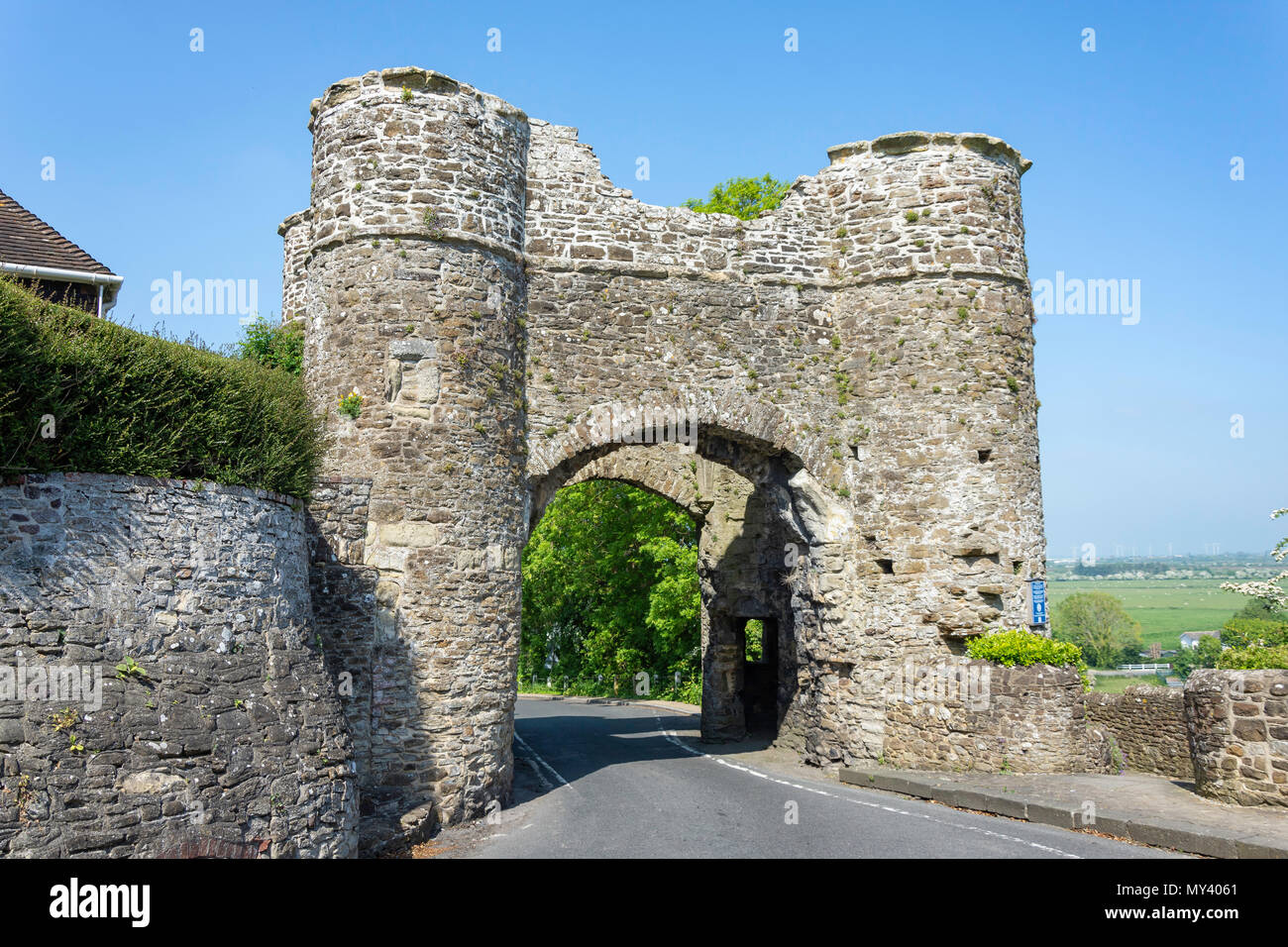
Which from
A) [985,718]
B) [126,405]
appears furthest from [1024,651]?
[126,405]

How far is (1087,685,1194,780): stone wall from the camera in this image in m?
13.1

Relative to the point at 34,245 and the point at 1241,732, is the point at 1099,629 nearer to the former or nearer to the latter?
the point at 1241,732

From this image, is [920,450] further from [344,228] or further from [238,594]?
[238,594]

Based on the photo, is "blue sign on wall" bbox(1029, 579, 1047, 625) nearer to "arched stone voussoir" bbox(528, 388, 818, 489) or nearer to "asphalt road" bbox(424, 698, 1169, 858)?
"asphalt road" bbox(424, 698, 1169, 858)

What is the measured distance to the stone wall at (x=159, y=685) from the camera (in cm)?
702

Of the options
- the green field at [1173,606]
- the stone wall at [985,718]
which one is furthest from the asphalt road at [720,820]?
the green field at [1173,606]

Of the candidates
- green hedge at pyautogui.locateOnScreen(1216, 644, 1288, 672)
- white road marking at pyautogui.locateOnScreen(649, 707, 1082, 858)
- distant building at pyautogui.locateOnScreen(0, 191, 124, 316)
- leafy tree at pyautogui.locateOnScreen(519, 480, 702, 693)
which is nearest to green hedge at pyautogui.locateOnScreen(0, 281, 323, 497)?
distant building at pyautogui.locateOnScreen(0, 191, 124, 316)

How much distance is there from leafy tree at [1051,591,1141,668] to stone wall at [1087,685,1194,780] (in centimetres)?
7666

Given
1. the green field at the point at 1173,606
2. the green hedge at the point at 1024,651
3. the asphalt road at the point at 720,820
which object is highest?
the green hedge at the point at 1024,651

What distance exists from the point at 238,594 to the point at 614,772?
8061mm

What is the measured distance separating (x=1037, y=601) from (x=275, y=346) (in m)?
12.5

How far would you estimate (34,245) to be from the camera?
49.7ft

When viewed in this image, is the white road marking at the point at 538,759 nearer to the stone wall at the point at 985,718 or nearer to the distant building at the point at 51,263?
the stone wall at the point at 985,718

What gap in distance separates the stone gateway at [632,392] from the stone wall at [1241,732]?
246 cm
